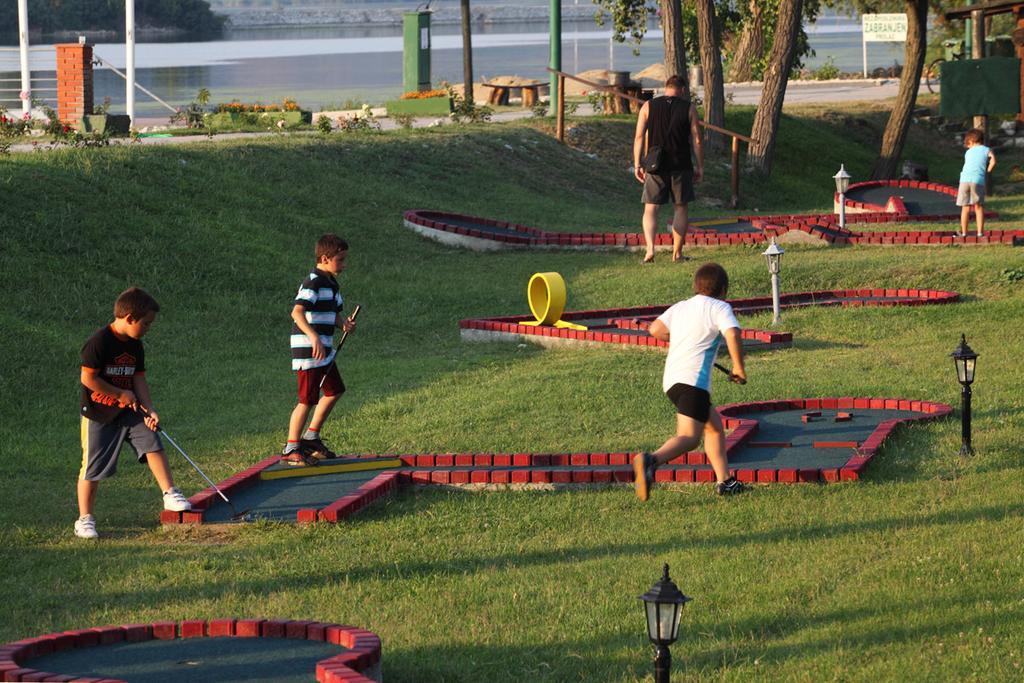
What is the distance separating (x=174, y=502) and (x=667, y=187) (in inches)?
404

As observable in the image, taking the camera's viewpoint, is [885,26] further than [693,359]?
Yes

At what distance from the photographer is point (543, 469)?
1030 cm

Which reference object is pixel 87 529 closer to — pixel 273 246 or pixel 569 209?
pixel 273 246

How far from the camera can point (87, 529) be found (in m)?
9.38

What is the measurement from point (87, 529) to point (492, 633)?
308 centimetres

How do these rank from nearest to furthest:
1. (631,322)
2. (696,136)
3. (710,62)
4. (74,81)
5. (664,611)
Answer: (664,611), (631,322), (696,136), (74,81), (710,62)

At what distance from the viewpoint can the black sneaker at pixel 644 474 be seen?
9.14 metres

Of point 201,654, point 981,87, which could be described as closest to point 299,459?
point 201,654

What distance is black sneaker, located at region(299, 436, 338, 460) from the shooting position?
429 inches

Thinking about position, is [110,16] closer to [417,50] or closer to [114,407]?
[417,50]

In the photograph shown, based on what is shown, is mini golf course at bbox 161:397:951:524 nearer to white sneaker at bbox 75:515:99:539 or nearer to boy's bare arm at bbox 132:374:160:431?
white sneaker at bbox 75:515:99:539

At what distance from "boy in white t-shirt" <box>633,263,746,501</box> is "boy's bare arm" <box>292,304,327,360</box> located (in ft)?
7.98

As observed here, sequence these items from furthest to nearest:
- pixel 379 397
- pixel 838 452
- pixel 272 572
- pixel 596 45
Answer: pixel 596 45 → pixel 379 397 → pixel 838 452 → pixel 272 572

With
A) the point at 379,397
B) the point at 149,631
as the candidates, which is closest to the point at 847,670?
the point at 149,631
